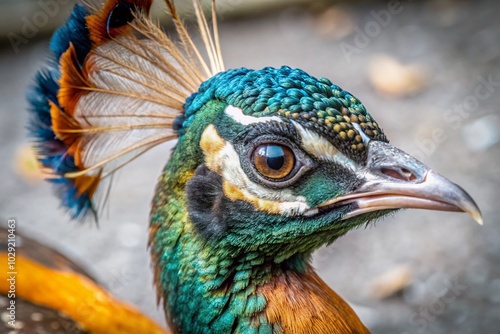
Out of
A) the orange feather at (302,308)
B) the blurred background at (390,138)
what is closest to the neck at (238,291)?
the orange feather at (302,308)

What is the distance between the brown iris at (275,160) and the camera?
1.67 m

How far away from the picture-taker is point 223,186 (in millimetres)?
1763

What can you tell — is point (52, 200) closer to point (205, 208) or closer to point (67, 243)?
point (67, 243)

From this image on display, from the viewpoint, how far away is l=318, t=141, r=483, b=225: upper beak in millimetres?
1563

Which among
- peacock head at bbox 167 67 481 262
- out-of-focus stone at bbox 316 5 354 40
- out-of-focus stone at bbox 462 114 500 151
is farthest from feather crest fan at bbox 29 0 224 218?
out-of-focus stone at bbox 316 5 354 40

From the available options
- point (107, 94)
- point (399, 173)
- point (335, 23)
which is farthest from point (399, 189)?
point (335, 23)

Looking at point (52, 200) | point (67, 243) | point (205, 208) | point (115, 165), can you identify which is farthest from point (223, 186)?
point (52, 200)

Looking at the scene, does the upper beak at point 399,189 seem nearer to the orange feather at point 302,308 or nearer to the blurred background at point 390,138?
the orange feather at point 302,308

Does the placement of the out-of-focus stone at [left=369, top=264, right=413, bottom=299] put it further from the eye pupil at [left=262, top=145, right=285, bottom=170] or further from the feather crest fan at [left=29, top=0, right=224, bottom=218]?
the eye pupil at [left=262, top=145, right=285, bottom=170]

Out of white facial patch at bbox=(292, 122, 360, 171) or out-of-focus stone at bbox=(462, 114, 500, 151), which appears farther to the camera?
out-of-focus stone at bbox=(462, 114, 500, 151)

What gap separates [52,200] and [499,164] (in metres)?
3.01

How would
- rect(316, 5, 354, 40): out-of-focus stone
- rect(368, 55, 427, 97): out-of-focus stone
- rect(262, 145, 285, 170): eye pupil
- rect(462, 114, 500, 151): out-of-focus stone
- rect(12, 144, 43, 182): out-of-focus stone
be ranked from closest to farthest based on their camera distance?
1. rect(262, 145, 285, 170): eye pupil
2. rect(462, 114, 500, 151): out-of-focus stone
3. rect(12, 144, 43, 182): out-of-focus stone
4. rect(368, 55, 427, 97): out-of-focus stone
5. rect(316, 5, 354, 40): out-of-focus stone

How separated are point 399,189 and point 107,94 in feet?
3.20

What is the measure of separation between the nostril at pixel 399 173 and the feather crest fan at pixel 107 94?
27.4 inches
